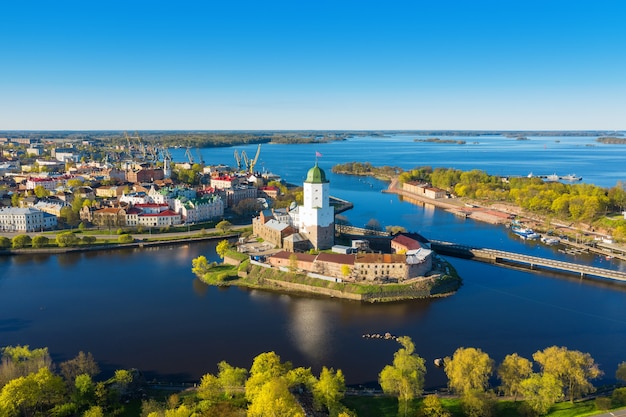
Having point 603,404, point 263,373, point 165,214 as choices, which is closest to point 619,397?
point 603,404

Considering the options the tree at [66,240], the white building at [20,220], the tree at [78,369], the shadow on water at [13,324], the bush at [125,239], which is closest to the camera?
the tree at [78,369]

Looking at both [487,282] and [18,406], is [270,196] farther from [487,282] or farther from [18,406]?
[18,406]

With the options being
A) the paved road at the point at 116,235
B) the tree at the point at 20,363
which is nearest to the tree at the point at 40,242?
the paved road at the point at 116,235

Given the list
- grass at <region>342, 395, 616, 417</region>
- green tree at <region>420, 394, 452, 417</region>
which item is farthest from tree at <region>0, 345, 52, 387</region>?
green tree at <region>420, 394, 452, 417</region>

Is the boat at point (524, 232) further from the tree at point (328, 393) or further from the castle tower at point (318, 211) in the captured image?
the tree at point (328, 393)

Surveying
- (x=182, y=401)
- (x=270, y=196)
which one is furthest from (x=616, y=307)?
(x=270, y=196)

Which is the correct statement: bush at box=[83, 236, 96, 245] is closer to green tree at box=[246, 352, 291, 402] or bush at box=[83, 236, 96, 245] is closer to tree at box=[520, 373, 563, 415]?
green tree at box=[246, 352, 291, 402]

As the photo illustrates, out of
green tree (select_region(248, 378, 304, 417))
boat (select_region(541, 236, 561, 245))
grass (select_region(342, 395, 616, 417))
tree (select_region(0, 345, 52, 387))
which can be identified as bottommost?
grass (select_region(342, 395, 616, 417))
